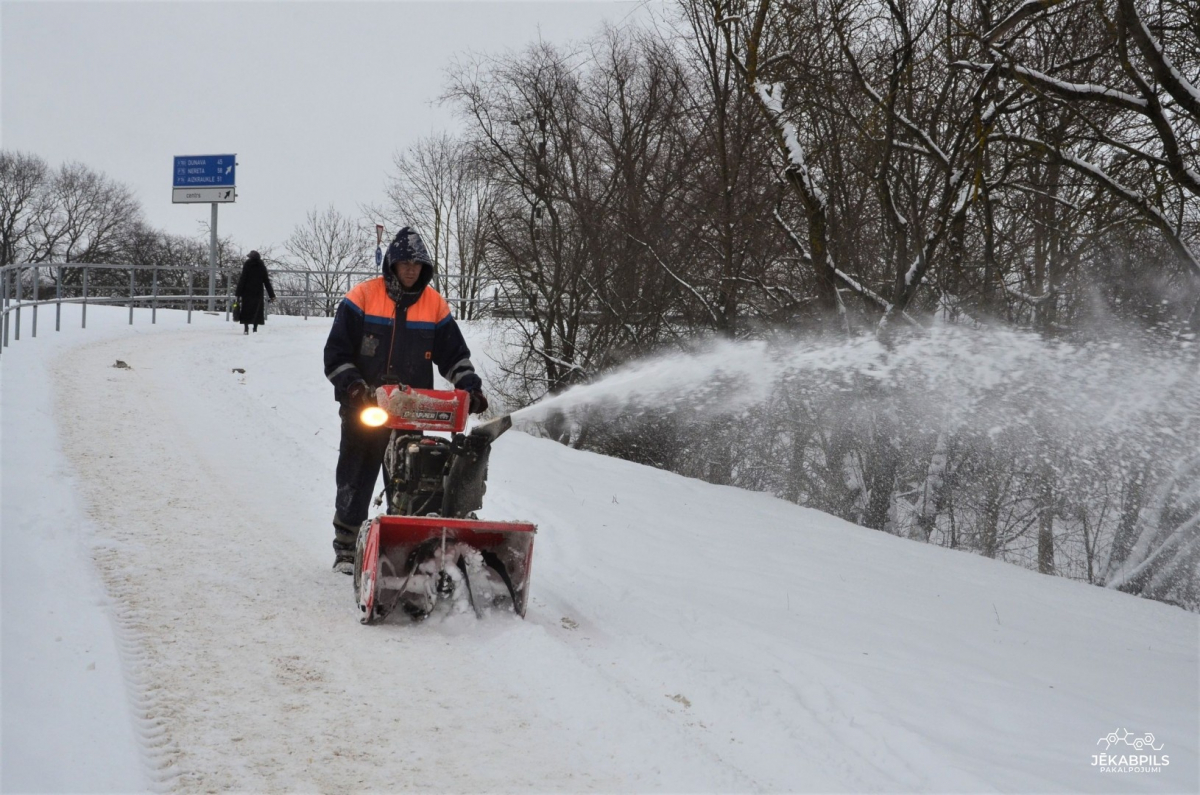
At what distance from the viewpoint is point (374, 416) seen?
4.62 m

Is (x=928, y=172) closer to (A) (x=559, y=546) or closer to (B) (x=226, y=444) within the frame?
(A) (x=559, y=546)

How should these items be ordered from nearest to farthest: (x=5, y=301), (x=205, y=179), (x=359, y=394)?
(x=359, y=394) → (x=5, y=301) → (x=205, y=179)

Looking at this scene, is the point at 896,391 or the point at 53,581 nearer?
the point at 53,581

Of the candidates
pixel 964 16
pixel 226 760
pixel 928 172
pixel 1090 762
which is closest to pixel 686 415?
pixel 928 172

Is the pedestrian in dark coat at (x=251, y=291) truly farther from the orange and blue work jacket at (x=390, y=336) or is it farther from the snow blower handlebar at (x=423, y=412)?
the snow blower handlebar at (x=423, y=412)

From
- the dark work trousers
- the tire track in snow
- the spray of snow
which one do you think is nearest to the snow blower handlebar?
the dark work trousers

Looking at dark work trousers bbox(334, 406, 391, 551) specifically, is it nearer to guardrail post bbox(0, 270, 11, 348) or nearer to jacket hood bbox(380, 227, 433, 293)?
jacket hood bbox(380, 227, 433, 293)

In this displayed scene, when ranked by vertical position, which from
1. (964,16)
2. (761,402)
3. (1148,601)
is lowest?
(1148,601)

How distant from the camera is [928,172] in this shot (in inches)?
424

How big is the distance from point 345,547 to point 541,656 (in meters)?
1.64

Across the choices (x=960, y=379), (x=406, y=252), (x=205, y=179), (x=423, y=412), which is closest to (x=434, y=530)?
(x=423, y=412)

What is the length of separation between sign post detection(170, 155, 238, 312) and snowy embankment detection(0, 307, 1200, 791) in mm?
19887

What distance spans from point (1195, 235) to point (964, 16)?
3503 mm

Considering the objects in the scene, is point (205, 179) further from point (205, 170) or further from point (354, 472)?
point (354, 472)
